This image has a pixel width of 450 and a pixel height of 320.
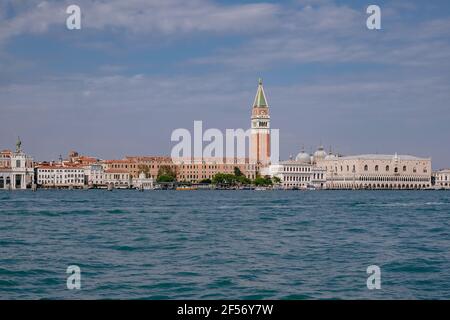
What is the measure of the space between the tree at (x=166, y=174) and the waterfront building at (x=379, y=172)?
56.0 ft

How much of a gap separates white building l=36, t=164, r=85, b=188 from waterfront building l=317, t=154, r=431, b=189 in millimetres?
26036

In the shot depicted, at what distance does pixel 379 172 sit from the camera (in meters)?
74.7

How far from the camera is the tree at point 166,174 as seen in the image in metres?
66.7

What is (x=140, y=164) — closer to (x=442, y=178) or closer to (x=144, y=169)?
(x=144, y=169)

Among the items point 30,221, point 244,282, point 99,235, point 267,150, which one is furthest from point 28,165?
point 244,282

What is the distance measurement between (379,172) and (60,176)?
3150cm

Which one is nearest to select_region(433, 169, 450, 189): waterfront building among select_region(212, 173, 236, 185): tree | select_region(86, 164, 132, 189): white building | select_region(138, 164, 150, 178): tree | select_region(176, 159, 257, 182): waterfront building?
select_region(176, 159, 257, 182): waterfront building

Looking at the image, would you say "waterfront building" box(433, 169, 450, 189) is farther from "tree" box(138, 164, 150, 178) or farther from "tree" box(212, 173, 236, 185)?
"tree" box(138, 164, 150, 178)


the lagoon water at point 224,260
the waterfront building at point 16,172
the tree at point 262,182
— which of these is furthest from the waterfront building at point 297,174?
the lagoon water at point 224,260

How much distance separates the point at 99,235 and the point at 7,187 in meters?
54.6

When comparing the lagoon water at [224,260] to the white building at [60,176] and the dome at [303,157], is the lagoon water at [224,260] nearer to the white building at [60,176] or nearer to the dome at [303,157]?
the white building at [60,176]

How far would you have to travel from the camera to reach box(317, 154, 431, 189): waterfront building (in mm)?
74075

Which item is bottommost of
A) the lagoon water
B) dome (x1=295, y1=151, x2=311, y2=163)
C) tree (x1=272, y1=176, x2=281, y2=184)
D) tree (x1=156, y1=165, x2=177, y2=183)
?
the lagoon water

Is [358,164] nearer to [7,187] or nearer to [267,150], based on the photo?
[267,150]
